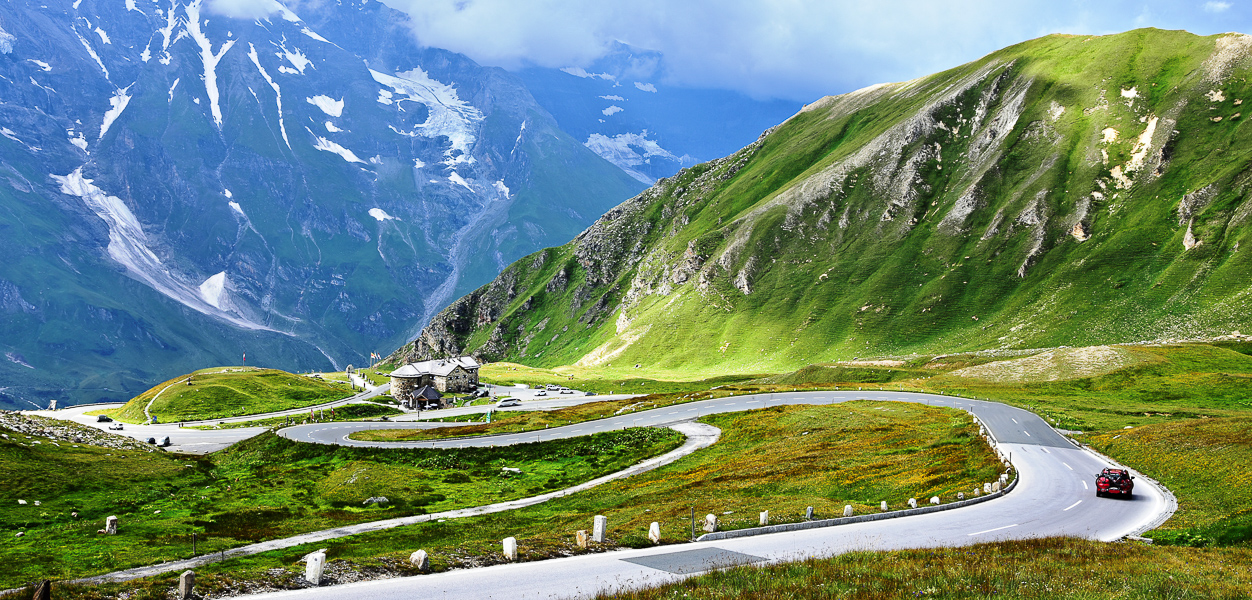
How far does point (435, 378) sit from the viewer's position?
162125 mm

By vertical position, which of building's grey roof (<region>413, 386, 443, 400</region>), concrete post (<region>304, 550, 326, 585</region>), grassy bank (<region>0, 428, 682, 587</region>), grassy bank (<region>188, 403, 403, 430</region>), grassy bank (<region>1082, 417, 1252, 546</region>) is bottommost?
grassy bank (<region>1082, 417, 1252, 546</region>)

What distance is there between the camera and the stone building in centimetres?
15588

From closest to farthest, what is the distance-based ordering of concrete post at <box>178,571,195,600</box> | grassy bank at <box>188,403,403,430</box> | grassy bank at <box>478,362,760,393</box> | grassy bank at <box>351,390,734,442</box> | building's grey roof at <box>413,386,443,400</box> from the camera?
concrete post at <box>178,571,195,600</box> < grassy bank at <box>351,390,734,442</box> < grassy bank at <box>188,403,403,430</box> < building's grey roof at <box>413,386,443,400</box> < grassy bank at <box>478,362,760,393</box>

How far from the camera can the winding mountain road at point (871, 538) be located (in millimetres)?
21828

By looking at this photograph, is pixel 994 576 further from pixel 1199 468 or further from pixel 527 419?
pixel 527 419

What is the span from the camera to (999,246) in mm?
184000

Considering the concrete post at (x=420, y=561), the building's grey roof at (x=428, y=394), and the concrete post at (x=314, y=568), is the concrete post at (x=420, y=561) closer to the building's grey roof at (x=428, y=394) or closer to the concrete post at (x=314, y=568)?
the concrete post at (x=314, y=568)

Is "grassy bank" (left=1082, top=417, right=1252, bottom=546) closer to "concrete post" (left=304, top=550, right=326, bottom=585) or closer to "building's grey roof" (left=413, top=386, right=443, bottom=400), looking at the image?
"concrete post" (left=304, top=550, right=326, bottom=585)

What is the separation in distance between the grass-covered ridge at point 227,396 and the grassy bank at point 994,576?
13127 centimetres

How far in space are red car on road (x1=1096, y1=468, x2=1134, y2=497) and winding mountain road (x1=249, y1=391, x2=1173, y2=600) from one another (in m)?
0.65

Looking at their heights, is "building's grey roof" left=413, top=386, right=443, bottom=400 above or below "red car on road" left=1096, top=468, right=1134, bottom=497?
above

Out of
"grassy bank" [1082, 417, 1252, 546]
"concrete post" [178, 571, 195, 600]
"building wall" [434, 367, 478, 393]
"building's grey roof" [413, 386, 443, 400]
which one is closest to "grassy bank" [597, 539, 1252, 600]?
"grassy bank" [1082, 417, 1252, 546]

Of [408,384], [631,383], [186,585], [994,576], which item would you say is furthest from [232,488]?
[631,383]

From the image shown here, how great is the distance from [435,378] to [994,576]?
154298 millimetres
